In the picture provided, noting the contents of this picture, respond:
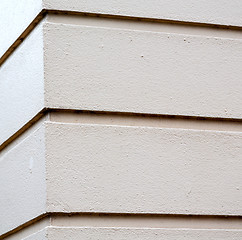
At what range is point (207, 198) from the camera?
3.85m

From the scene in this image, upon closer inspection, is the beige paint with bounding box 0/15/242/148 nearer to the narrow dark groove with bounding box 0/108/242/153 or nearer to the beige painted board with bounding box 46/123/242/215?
the narrow dark groove with bounding box 0/108/242/153

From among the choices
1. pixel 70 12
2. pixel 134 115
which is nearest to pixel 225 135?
pixel 134 115

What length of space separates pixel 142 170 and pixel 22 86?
0.87 m

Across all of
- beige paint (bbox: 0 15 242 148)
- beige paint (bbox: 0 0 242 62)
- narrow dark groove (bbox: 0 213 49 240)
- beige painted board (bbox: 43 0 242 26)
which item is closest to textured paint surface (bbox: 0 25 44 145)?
beige paint (bbox: 0 15 242 148)

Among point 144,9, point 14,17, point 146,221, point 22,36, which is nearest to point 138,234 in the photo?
point 146,221

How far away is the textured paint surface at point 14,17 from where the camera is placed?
154 inches

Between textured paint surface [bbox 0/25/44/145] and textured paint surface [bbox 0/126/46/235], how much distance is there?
142mm

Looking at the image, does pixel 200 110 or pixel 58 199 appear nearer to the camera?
pixel 58 199

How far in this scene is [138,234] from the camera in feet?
Result: 12.1

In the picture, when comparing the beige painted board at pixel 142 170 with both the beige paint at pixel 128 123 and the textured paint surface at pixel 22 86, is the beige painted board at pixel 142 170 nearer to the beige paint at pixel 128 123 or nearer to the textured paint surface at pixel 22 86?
the beige paint at pixel 128 123

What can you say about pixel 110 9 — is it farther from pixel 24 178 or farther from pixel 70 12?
pixel 24 178

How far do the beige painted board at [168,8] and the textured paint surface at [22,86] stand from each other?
0.24 m

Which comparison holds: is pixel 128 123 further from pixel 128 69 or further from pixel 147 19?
pixel 147 19

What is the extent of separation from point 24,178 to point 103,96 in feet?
2.11
